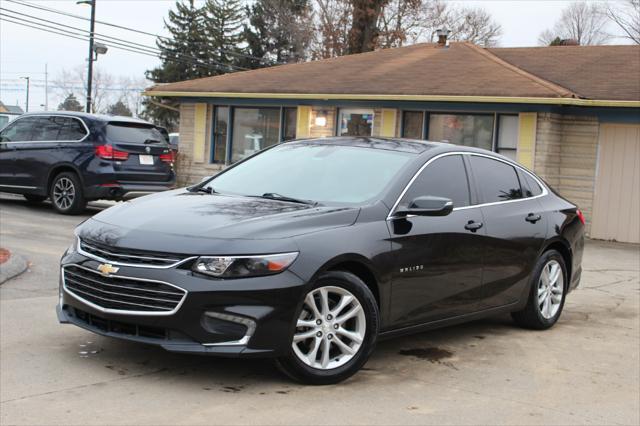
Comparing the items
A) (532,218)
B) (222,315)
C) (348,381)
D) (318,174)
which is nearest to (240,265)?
(222,315)

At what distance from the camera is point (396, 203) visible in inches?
226

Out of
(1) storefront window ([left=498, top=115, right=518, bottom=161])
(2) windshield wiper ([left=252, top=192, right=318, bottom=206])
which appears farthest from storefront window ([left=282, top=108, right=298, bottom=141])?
(2) windshield wiper ([left=252, top=192, right=318, bottom=206])

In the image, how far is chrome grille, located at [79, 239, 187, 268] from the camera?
15.9ft

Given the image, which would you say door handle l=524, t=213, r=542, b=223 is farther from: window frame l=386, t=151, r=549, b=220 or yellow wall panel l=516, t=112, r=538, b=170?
yellow wall panel l=516, t=112, r=538, b=170

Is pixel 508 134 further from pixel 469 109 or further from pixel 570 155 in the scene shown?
pixel 570 155

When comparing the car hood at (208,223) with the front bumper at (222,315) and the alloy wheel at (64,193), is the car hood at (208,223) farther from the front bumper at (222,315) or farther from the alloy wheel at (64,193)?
the alloy wheel at (64,193)

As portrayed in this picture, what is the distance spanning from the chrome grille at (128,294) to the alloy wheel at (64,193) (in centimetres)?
925

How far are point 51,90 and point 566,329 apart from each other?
315ft

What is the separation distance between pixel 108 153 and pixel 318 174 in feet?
28.0

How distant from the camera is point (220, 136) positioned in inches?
Answer: 866

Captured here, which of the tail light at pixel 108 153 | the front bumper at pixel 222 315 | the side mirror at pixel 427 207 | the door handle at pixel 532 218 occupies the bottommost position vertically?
the front bumper at pixel 222 315

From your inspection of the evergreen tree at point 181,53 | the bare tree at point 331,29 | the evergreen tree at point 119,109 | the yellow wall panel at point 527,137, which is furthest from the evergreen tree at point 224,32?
the yellow wall panel at point 527,137

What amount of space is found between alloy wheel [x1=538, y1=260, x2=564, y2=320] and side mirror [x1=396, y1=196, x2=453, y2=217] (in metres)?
1.97

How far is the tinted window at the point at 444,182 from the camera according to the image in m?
6.02
